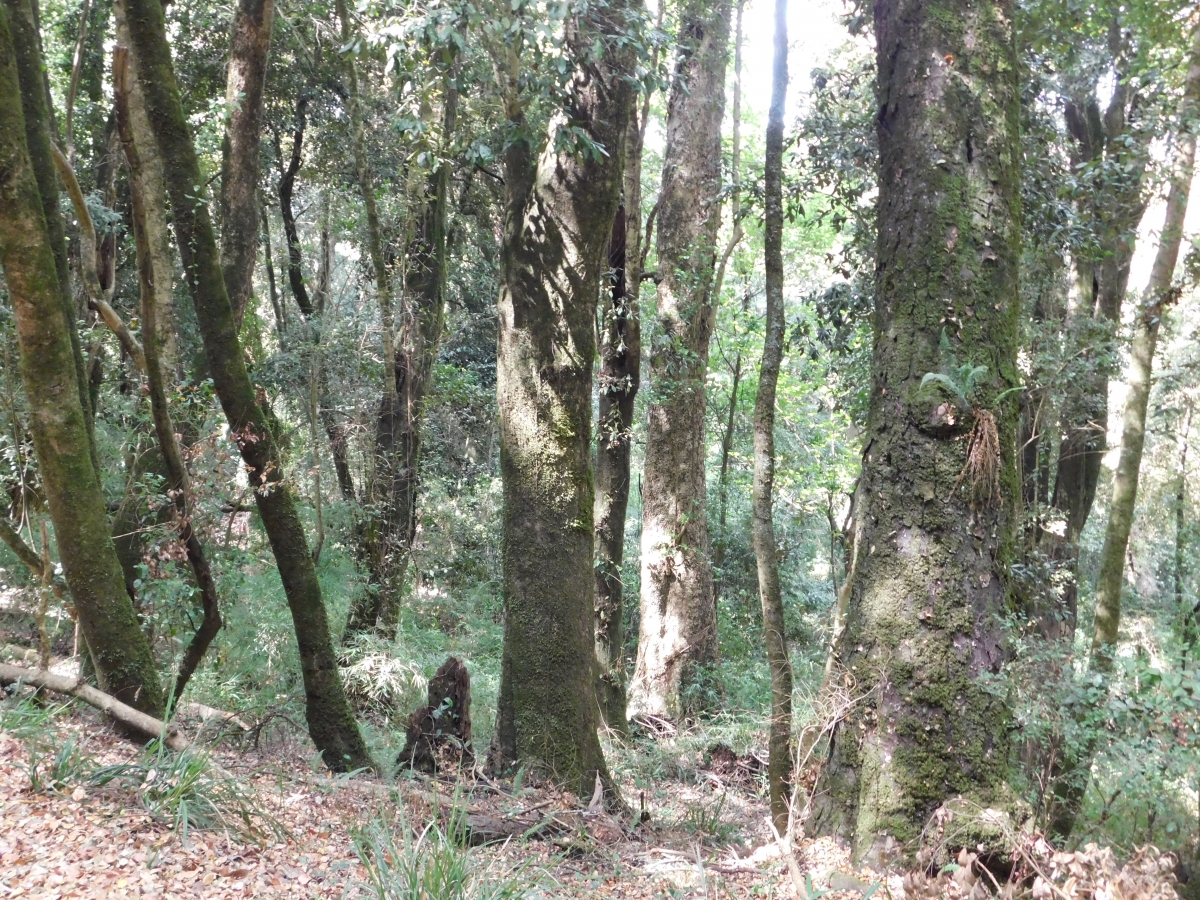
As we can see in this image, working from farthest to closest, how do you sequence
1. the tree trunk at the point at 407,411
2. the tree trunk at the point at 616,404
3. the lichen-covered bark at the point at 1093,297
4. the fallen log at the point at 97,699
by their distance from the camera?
the tree trunk at the point at 407,411 → the tree trunk at the point at 616,404 → the lichen-covered bark at the point at 1093,297 → the fallen log at the point at 97,699

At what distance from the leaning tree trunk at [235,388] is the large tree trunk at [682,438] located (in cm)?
529

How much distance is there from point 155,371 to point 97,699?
7.15 feet

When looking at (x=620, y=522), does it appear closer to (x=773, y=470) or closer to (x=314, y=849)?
(x=773, y=470)

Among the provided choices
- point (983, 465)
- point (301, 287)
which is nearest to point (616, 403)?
point (983, 465)

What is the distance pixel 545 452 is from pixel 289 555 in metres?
2.07

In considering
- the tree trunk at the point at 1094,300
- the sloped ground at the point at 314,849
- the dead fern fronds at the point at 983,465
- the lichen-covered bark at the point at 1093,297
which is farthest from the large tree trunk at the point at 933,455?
the lichen-covered bark at the point at 1093,297

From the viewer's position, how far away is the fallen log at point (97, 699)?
5.07 m

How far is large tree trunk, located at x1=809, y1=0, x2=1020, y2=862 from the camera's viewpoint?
491 centimetres

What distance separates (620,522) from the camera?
406 inches

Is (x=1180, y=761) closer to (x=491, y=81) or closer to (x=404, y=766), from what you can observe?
(x=404, y=766)

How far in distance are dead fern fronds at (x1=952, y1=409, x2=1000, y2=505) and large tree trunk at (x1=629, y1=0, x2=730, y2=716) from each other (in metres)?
5.85

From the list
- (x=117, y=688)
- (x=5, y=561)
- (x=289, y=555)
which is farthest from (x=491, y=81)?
(x=5, y=561)

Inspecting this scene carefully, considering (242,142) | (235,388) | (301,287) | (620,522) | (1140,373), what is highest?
(242,142)

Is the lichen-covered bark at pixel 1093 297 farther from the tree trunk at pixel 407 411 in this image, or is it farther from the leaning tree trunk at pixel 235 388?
the tree trunk at pixel 407 411
